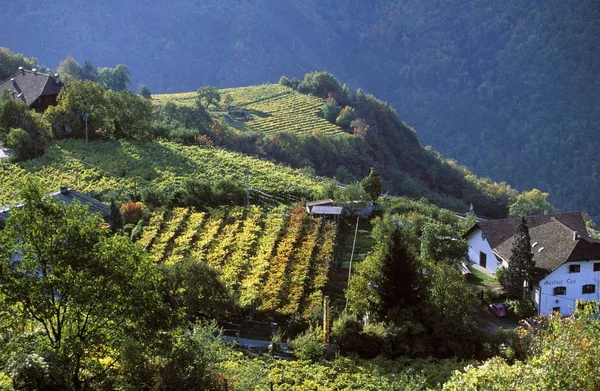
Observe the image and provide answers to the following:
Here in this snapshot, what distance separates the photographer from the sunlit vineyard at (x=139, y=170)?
44.7m

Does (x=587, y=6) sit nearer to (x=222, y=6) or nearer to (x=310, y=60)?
(x=310, y=60)

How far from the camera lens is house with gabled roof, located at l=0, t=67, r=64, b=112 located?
61541 millimetres

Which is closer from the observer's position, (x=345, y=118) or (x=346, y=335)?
(x=346, y=335)

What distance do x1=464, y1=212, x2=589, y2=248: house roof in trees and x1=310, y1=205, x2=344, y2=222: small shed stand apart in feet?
21.2

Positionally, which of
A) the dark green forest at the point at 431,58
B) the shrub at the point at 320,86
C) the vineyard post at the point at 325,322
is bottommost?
the vineyard post at the point at 325,322

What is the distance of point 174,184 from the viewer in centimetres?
4456

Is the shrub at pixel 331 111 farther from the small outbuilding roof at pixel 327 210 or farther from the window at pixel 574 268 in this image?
the window at pixel 574 268

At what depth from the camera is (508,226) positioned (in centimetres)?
3900

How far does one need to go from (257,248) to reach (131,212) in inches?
301

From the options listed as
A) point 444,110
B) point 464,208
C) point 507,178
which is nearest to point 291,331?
point 464,208

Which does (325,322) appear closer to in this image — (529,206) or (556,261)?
(556,261)

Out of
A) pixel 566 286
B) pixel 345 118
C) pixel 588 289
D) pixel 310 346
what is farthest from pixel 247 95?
pixel 310 346

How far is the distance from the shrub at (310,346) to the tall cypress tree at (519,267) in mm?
Answer: 10415

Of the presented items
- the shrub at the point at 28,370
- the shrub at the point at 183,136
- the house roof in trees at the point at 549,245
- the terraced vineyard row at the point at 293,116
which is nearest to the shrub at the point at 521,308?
the house roof in trees at the point at 549,245
